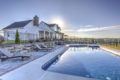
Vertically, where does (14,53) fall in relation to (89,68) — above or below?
above

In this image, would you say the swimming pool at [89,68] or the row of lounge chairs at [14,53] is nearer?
the swimming pool at [89,68]

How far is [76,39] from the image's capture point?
25859mm

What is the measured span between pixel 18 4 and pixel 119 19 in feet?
53.8

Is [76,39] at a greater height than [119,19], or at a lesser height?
lesser

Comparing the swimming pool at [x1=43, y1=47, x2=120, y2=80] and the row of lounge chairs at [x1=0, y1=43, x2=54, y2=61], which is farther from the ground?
the row of lounge chairs at [x1=0, y1=43, x2=54, y2=61]

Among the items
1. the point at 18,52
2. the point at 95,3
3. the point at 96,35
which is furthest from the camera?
the point at 96,35

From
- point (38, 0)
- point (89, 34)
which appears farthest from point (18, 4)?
point (89, 34)

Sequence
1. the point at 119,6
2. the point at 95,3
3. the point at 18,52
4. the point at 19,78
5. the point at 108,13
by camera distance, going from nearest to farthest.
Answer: the point at 19,78, the point at 18,52, the point at 119,6, the point at 95,3, the point at 108,13

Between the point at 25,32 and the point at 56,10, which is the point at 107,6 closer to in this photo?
the point at 56,10

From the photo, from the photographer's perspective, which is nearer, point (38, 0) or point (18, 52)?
point (18, 52)

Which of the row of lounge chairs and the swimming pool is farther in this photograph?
the row of lounge chairs

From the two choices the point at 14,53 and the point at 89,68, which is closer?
the point at 89,68

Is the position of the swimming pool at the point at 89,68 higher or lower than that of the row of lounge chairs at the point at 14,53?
lower

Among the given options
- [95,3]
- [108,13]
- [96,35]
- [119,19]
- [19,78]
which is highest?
[95,3]
